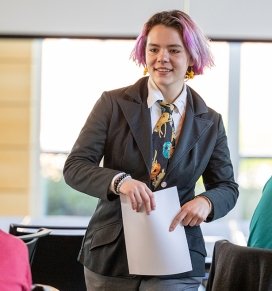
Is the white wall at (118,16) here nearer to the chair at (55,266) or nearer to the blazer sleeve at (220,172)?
the chair at (55,266)

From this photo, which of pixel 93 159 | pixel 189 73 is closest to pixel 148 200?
pixel 93 159

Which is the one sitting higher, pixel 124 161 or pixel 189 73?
pixel 189 73

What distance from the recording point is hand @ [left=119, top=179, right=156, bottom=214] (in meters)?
1.58

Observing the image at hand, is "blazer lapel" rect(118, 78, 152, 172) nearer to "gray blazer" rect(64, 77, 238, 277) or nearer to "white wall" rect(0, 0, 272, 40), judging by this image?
"gray blazer" rect(64, 77, 238, 277)

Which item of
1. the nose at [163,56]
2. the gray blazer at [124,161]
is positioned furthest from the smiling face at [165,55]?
the gray blazer at [124,161]

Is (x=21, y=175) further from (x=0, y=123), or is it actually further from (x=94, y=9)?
(x=94, y=9)

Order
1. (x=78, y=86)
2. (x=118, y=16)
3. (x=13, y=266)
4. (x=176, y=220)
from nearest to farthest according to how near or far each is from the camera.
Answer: (x=13, y=266) < (x=176, y=220) < (x=118, y=16) < (x=78, y=86)

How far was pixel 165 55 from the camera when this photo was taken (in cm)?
175

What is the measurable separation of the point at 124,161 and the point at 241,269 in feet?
1.52

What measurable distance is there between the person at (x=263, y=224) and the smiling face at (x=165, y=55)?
48 centimetres

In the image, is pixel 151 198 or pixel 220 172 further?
pixel 220 172

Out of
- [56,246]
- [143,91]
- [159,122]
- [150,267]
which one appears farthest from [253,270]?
[56,246]

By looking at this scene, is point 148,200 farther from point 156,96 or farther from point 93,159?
point 156,96

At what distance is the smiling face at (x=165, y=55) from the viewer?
176 cm
